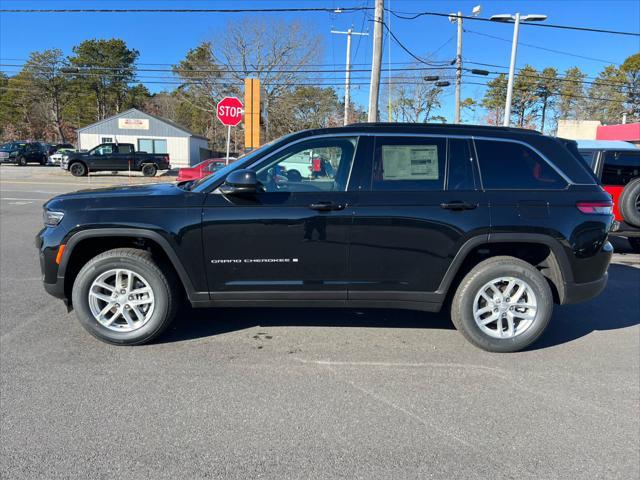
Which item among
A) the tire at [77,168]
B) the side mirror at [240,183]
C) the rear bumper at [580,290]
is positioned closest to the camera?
the side mirror at [240,183]

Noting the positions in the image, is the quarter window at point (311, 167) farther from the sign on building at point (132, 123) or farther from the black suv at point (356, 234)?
the sign on building at point (132, 123)

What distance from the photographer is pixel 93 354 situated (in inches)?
139

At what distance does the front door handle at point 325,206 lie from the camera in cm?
344

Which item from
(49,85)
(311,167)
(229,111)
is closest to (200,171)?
(229,111)

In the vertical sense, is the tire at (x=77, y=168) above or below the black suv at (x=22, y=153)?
below

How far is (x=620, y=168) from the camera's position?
723 cm

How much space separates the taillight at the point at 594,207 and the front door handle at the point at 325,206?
2.02m

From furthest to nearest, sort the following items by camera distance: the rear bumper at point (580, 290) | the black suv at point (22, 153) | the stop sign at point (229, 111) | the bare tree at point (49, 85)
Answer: the bare tree at point (49, 85), the black suv at point (22, 153), the stop sign at point (229, 111), the rear bumper at point (580, 290)

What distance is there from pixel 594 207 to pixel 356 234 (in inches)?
80.2

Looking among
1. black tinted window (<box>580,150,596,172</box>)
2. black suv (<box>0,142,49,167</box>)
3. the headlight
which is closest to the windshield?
the headlight

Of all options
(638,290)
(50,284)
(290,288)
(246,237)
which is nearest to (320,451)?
(290,288)

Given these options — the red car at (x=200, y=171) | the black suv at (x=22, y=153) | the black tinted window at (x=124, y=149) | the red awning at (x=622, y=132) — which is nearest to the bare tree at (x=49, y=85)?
the black suv at (x=22, y=153)

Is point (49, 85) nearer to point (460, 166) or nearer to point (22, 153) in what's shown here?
point (22, 153)

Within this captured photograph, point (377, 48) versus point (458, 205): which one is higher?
point (377, 48)
